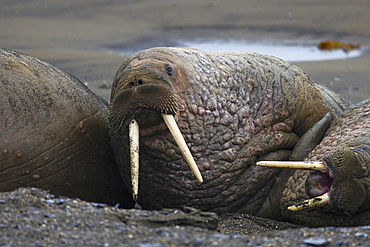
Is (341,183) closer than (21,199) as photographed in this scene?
No

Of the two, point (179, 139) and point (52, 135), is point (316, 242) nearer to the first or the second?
point (179, 139)

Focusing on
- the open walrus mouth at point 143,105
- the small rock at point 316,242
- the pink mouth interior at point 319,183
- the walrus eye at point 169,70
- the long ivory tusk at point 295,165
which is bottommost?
the small rock at point 316,242

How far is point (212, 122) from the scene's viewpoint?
2.81 meters

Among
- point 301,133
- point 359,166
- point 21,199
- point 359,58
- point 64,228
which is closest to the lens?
point 64,228

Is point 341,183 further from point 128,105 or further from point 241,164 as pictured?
point 128,105

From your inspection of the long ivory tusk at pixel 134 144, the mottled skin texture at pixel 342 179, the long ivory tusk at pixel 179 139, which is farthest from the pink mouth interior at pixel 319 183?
→ the long ivory tusk at pixel 134 144

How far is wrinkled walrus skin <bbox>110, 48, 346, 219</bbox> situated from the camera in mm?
2592

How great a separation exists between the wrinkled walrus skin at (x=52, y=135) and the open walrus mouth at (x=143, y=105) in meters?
0.65

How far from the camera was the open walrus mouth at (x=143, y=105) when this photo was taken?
97.7 inches

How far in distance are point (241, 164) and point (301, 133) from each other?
643 mm

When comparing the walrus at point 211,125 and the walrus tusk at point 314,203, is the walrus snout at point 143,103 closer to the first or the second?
the walrus at point 211,125

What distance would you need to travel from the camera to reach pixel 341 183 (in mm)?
2471

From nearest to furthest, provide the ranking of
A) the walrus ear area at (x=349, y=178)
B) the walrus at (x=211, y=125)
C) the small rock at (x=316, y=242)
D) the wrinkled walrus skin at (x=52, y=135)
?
the small rock at (x=316, y=242), the walrus ear area at (x=349, y=178), the walrus at (x=211, y=125), the wrinkled walrus skin at (x=52, y=135)

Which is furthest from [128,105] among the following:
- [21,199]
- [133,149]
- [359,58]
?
[359,58]
